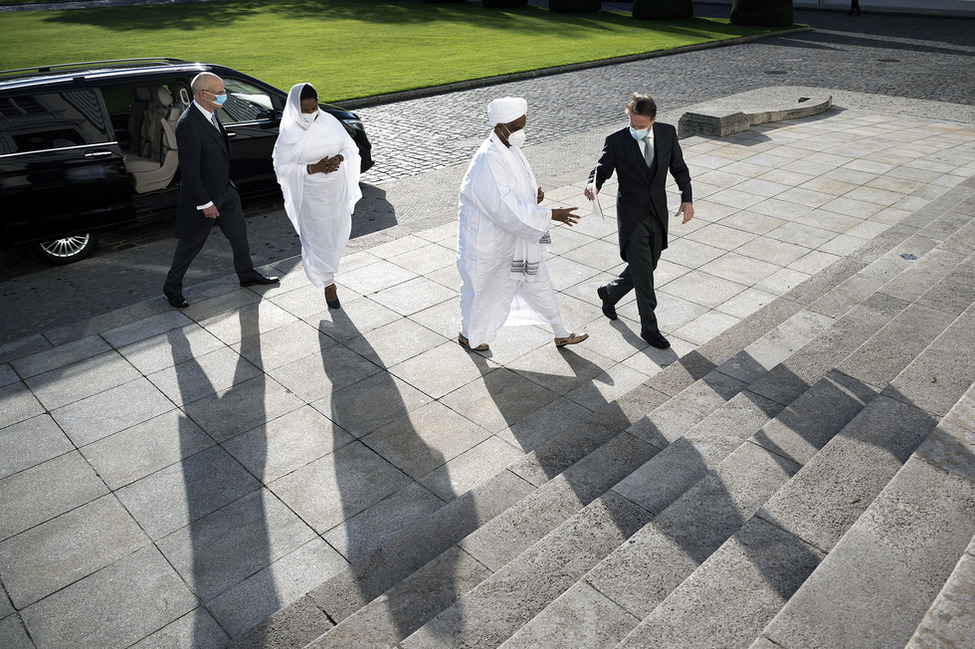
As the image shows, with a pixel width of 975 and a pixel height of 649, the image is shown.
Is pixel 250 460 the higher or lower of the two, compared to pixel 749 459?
lower

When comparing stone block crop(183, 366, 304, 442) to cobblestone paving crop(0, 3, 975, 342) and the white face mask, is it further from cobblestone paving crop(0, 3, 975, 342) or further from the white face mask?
cobblestone paving crop(0, 3, 975, 342)

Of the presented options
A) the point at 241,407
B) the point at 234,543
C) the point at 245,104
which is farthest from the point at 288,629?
the point at 245,104

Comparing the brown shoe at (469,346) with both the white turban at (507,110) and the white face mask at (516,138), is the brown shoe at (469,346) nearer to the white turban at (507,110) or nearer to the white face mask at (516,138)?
the white face mask at (516,138)

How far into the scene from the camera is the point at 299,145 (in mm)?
6480

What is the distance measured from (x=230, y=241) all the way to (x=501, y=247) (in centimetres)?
298

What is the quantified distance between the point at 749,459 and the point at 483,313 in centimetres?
251

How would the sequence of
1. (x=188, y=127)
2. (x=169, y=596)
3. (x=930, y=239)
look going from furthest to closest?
(x=930, y=239)
(x=188, y=127)
(x=169, y=596)

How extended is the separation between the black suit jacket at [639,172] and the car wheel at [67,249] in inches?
235

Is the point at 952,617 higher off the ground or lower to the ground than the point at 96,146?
lower

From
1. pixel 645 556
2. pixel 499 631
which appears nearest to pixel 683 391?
pixel 645 556

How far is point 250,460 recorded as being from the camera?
477 centimetres

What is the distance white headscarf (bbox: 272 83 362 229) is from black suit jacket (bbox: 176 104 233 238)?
63cm

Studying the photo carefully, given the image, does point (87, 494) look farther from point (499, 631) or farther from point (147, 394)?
point (499, 631)

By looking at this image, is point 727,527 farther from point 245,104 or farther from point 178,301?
point 245,104
